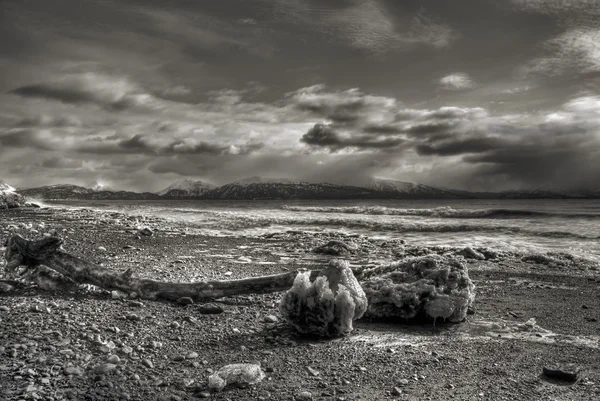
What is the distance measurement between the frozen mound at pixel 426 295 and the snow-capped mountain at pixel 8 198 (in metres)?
30.4

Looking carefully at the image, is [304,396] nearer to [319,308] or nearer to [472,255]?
[319,308]

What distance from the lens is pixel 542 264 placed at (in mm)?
10977

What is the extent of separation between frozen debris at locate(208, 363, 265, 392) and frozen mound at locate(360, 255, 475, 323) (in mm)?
2316

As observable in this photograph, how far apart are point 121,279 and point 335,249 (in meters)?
7.15

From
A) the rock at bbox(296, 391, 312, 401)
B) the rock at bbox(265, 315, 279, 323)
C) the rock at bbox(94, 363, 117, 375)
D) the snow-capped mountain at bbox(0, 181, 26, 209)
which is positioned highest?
the snow-capped mountain at bbox(0, 181, 26, 209)

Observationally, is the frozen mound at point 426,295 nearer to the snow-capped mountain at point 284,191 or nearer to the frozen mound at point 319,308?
the frozen mound at point 319,308

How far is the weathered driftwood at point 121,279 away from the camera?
596cm

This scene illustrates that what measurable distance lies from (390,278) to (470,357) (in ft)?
5.96

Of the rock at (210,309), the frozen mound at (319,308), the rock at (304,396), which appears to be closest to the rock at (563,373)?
the frozen mound at (319,308)

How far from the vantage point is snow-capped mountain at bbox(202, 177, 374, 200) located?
13300cm

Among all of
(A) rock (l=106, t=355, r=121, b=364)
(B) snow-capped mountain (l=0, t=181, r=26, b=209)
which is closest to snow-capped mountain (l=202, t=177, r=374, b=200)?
(B) snow-capped mountain (l=0, t=181, r=26, b=209)

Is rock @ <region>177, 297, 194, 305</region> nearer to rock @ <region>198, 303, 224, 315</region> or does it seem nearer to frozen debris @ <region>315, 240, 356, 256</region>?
rock @ <region>198, 303, 224, 315</region>

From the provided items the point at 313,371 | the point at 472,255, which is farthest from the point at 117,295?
the point at 472,255

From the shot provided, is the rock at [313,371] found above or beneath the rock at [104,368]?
beneath
